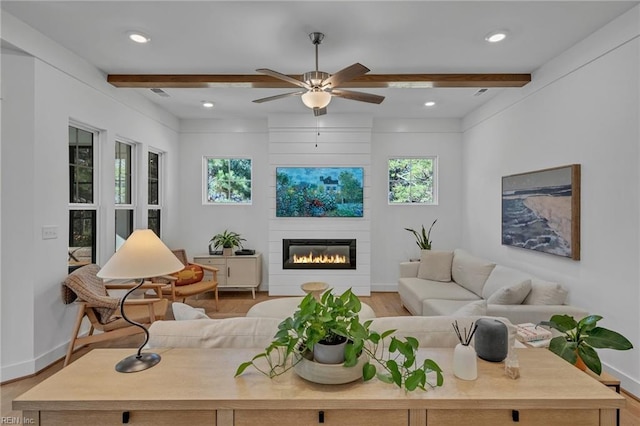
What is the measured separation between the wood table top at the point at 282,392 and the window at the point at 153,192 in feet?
12.8

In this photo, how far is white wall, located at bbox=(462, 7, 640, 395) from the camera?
2.40m

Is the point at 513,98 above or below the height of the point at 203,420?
above

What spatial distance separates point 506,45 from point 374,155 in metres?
2.67

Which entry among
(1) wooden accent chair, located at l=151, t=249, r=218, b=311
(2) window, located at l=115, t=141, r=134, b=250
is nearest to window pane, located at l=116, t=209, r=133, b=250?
(2) window, located at l=115, t=141, r=134, b=250

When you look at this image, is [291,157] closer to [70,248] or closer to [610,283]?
[70,248]

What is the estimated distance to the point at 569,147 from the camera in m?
3.01

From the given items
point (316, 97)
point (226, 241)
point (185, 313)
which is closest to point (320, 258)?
point (226, 241)

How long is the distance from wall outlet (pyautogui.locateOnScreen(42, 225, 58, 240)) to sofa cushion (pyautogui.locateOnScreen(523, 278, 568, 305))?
13.9ft

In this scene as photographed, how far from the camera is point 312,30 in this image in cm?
267

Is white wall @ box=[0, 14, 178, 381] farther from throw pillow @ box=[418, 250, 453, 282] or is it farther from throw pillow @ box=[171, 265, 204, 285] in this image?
throw pillow @ box=[418, 250, 453, 282]

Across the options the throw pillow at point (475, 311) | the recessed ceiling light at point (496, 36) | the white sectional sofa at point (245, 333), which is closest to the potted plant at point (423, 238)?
the recessed ceiling light at point (496, 36)

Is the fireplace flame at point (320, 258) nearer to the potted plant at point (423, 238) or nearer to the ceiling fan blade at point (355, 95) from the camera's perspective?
the potted plant at point (423, 238)

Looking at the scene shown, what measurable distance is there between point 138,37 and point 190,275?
2.80m

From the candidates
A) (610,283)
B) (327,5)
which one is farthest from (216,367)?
(610,283)
